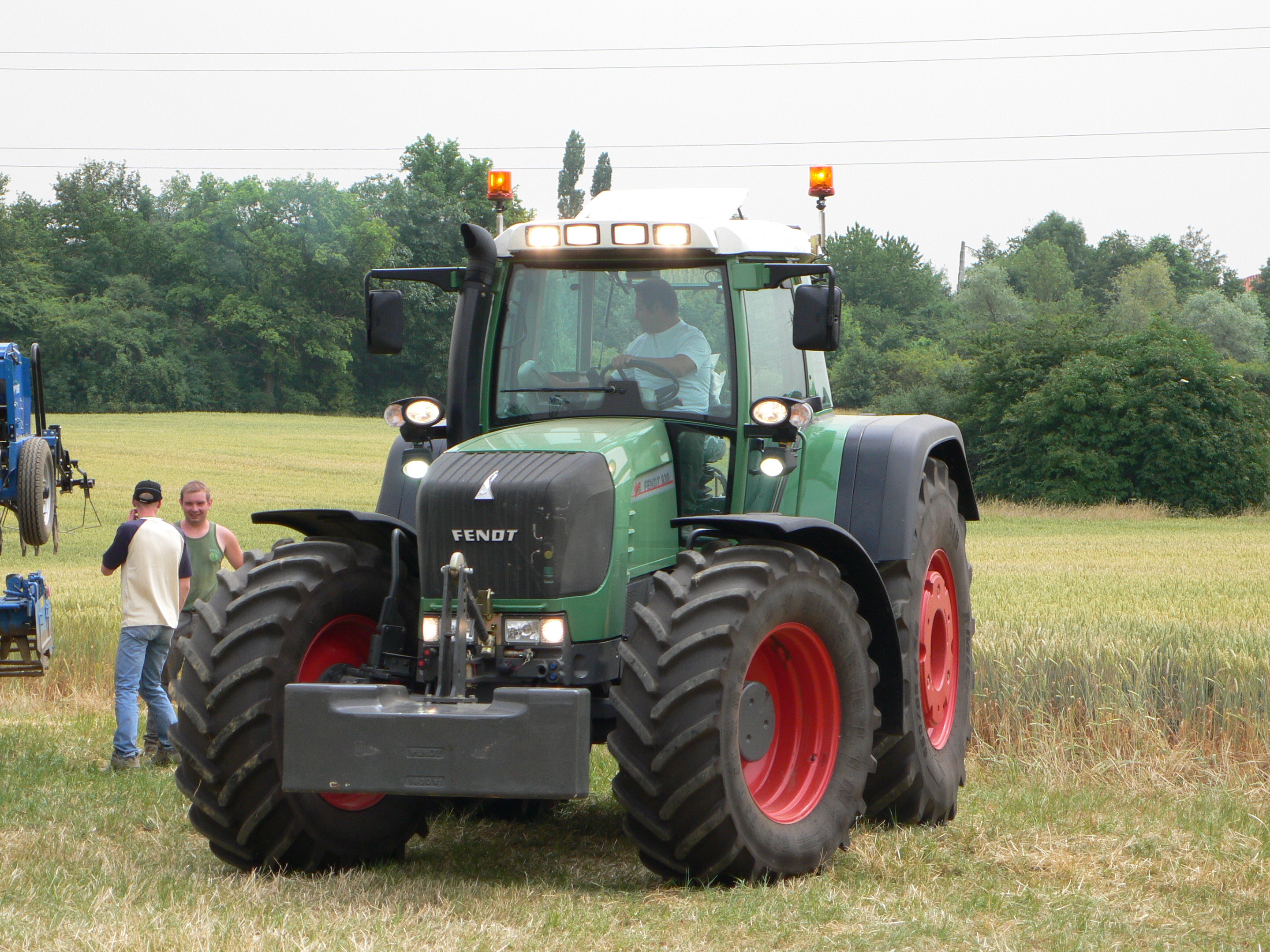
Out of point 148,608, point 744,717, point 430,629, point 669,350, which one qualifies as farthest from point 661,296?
point 148,608

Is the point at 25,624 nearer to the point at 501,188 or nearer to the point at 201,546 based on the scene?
the point at 201,546

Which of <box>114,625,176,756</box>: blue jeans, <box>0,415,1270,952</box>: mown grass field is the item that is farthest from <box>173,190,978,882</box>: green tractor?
A: <box>114,625,176,756</box>: blue jeans

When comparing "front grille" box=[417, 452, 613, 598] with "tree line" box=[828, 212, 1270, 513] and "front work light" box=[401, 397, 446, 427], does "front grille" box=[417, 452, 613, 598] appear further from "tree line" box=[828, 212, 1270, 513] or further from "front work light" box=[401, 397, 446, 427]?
"tree line" box=[828, 212, 1270, 513]

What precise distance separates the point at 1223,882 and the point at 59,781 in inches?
211

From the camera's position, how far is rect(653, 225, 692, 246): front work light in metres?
5.98

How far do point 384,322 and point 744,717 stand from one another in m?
2.23

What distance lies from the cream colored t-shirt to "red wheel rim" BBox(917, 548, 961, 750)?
4092mm

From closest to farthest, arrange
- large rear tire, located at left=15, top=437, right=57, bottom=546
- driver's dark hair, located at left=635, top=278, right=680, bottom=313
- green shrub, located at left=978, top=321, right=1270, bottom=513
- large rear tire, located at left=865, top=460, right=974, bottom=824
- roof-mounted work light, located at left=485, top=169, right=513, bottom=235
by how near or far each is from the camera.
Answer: driver's dark hair, located at left=635, top=278, right=680, bottom=313 → large rear tire, located at left=865, top=460, right=974, bottom=824 → roof-mounted work light, located at left=485, top=169, right=513, bottom=235 → large rear tire, located at left=15, top=437, right=57, bottom=546 → green shrub, located at left=978, top=321, right=1270, bottom=513

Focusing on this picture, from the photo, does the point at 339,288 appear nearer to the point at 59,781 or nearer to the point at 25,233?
the point at 25,233

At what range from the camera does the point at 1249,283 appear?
109 metres

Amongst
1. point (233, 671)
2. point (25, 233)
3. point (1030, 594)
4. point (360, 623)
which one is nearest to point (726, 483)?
point (360, 623)

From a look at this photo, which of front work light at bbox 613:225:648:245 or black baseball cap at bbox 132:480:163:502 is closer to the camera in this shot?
front work light at bbox 613:225:648:245

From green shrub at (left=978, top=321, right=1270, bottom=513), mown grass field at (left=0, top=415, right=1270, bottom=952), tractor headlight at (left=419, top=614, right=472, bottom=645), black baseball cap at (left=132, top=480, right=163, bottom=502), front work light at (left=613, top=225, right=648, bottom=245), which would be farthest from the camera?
green shrub at (left=978, top=321, right=1270, bottom=513)

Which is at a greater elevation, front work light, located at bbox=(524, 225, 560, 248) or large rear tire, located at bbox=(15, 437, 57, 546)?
front work light, located at bbox=(524, 225, 560, 248)
